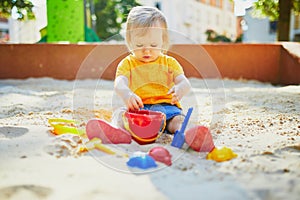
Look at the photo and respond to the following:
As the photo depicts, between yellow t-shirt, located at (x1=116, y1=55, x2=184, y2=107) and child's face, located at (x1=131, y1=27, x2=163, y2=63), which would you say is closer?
child's face, located at (x1=131, y1=27, x2=163, y2=63)

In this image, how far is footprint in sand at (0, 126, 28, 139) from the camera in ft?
4.91

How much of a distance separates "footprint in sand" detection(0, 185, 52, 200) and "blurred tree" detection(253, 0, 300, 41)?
5210mm

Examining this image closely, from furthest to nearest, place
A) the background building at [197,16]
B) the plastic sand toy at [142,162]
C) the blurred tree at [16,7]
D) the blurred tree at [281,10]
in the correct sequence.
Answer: the background building at [197,16]
the blurred tree at [281,10]
the blurred tree at [16,7]
the plastic sand toy at [142,162]

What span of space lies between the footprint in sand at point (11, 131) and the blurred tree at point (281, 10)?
480cm

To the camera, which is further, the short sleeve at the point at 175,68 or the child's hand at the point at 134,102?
the short sleeve at the point at 175,68

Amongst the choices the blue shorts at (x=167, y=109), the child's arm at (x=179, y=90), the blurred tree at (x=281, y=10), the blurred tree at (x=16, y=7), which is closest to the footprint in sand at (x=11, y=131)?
the blue shorts at (x=167, y=109)

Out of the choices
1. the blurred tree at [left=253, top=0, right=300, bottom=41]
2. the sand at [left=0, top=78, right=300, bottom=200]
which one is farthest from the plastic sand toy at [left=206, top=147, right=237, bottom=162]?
the blurred tree at [left=253, top=0, right=300, bottom=41]

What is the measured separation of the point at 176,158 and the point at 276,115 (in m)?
1.10

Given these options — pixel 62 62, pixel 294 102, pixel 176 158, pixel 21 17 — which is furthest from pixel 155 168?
pixel 21 17

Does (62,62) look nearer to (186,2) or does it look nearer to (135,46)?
(135,46)

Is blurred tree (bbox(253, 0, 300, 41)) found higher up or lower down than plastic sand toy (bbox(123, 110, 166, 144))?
higher up

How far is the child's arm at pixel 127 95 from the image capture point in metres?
1.53

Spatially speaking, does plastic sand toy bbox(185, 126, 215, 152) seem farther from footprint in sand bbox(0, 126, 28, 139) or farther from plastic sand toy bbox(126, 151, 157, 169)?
footprint in sand bbox(0, 126, 28, 139)

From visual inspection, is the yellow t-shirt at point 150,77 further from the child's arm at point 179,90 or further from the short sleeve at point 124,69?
the child's arm at point 179,90
